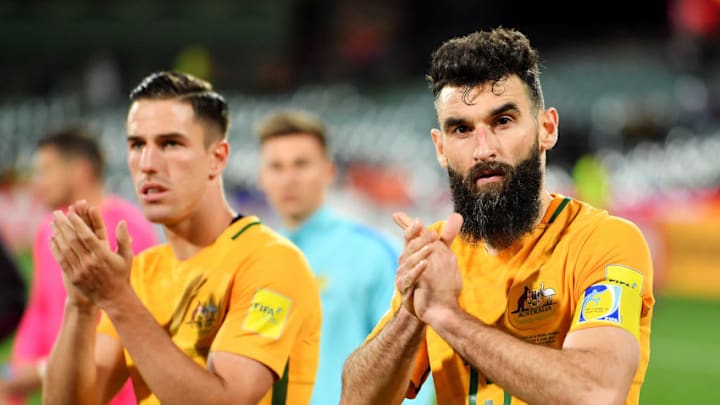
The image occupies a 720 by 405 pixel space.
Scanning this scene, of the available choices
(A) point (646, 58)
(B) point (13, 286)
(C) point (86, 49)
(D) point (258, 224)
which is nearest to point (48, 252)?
(B) point (13, 286)

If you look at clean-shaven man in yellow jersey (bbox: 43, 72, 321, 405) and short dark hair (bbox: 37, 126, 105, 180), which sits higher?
short dark hair (bbox: 37, 126, 105, 180)

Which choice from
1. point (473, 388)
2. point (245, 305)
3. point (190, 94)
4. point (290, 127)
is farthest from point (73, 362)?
point (290, 127)

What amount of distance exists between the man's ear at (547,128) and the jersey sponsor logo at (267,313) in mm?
1053

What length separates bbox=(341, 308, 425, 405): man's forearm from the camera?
2.80 metres

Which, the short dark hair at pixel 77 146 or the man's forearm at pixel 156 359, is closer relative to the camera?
the man's forearm at pixel 156 359

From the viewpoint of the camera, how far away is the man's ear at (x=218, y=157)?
3662 millimetres

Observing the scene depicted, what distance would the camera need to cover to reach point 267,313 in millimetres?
3340

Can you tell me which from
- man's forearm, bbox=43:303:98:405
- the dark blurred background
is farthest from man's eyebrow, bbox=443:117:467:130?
the dark blurred background

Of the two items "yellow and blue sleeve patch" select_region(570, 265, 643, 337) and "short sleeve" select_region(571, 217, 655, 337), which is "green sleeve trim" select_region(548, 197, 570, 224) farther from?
"yellow and blue sleeve patch" select_region(570, 265, 643, 337)

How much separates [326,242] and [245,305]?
226 cm

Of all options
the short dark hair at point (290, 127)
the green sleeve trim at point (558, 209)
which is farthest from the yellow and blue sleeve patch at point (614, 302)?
the short dark hair at point (290, 127)

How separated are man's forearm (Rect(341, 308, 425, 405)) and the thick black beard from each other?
362 mm

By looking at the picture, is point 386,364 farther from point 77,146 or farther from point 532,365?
point 77,146

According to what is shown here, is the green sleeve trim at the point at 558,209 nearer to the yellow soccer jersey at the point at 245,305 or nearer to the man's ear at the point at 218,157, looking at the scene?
the yellow soccer jersey at the point at 245,305
